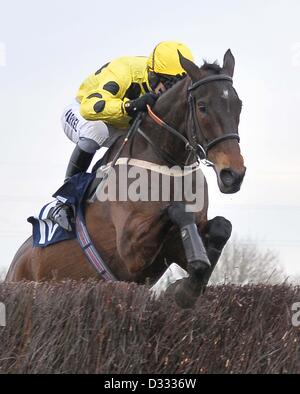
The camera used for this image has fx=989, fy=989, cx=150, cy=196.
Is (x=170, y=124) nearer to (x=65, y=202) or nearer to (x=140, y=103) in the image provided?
(x=140, y=103)

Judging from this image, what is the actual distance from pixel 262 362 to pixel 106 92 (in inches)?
88.3

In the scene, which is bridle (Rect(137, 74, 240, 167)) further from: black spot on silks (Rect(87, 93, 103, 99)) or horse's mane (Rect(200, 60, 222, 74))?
black spot on silks (Rect(87, 93, 103, 99))

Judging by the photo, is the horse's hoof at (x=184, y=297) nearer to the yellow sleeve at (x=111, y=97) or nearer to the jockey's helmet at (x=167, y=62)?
the yellow sleeve at (x=111, y=97)

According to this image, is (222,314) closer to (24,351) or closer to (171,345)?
(171,345)

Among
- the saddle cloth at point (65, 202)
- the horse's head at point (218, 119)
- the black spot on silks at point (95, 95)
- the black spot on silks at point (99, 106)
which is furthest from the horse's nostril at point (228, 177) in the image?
the saddle cloth at point (65, 202)

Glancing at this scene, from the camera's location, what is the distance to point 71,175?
746 centimetres

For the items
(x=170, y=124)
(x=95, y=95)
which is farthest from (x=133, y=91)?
(x=170, y=124)

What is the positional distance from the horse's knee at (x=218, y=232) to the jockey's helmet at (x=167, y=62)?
1088 millimetres

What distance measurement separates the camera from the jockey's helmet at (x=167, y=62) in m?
6.74

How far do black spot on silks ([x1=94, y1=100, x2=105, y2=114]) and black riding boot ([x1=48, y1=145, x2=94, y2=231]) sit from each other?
579 millimetres

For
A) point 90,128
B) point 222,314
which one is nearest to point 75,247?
point 90,128

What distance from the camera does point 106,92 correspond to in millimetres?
6844

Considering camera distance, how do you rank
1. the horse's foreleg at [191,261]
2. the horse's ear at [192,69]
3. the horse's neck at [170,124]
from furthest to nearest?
the horse's neck at [170,124] < the horse's ear at [192,69] < the horse's foreleg at [191,261]

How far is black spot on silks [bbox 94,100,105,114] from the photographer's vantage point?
675cm
